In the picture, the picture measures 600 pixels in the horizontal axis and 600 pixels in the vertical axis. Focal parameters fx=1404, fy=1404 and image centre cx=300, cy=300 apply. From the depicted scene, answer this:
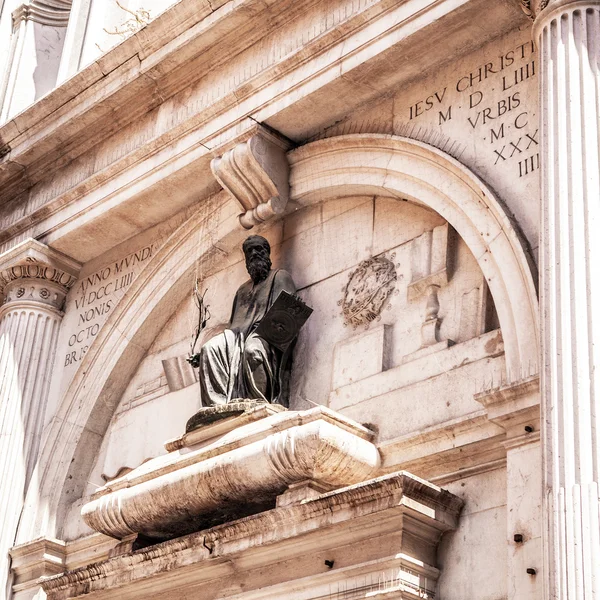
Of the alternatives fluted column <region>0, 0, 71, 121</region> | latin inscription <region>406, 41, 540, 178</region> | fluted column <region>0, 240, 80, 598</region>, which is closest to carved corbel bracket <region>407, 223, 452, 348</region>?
latin inscription <region>406, 41, 540, 178</region>

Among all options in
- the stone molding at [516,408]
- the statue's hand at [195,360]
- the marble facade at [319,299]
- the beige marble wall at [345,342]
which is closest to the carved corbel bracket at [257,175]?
the marble facade at [319,299]

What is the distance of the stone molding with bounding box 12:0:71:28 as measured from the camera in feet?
51.4

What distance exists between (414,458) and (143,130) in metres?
4.68

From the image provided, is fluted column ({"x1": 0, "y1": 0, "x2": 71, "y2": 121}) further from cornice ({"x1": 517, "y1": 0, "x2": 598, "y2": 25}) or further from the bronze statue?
cornice ({"x1": 517, "y1": 0, "x2": 598, "y2": 25})

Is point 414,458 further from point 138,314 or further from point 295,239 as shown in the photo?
point 138,314

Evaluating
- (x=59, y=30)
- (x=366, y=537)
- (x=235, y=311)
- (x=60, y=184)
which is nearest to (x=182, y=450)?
(x=235, y=311)

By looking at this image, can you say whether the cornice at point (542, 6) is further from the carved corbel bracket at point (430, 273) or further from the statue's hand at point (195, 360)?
the statue's hand at point (195, 360)

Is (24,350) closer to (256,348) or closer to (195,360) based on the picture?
(195,360)

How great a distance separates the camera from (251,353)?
1021cm

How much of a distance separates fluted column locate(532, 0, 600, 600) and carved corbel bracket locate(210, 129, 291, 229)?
112 inches

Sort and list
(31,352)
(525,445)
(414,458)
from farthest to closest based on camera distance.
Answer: (31,352), (414,458), (525,445)

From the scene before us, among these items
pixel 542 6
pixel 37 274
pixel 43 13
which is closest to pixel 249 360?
pixel 542 6

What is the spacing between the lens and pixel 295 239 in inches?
437

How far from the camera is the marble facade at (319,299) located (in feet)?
27.0
